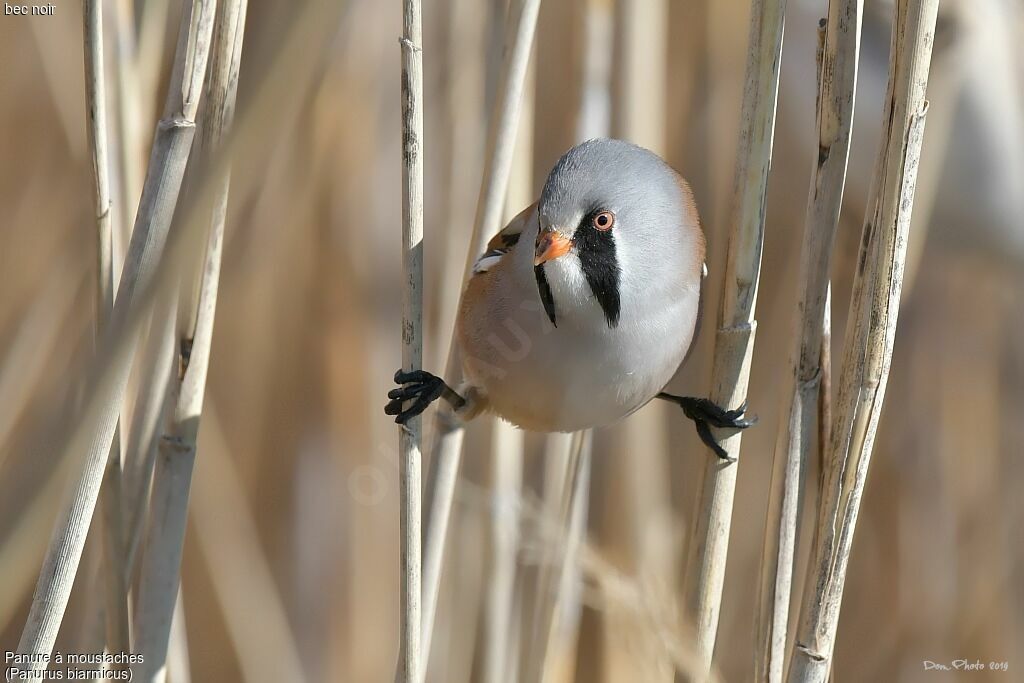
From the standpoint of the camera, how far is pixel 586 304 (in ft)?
4.51

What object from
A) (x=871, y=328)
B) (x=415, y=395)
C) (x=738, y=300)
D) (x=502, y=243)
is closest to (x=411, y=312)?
(x=415, y=395)

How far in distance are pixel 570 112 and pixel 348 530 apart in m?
1.12

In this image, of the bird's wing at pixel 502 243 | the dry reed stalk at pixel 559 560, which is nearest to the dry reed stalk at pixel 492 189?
the bird's wing at pixel 502 243

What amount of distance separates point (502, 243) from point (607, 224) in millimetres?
349

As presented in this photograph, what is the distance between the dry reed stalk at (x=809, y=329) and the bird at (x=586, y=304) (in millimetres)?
127

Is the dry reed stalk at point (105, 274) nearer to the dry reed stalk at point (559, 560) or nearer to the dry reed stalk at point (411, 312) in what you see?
the dry reed stalk at point (411, 312)

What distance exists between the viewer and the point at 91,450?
1144 mm

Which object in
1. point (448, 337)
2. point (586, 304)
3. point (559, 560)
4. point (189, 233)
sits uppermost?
point (448, 337)

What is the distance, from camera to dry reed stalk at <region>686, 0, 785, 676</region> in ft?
4.33

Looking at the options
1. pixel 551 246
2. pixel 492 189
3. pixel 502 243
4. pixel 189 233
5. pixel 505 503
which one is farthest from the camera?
pixel 505 503

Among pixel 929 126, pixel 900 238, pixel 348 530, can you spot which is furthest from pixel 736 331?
pixel 348 530

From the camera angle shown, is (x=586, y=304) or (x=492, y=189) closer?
(x=586, y=304)

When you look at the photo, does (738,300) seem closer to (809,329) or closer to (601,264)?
(809,329)

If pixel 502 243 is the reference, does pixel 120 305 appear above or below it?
below
